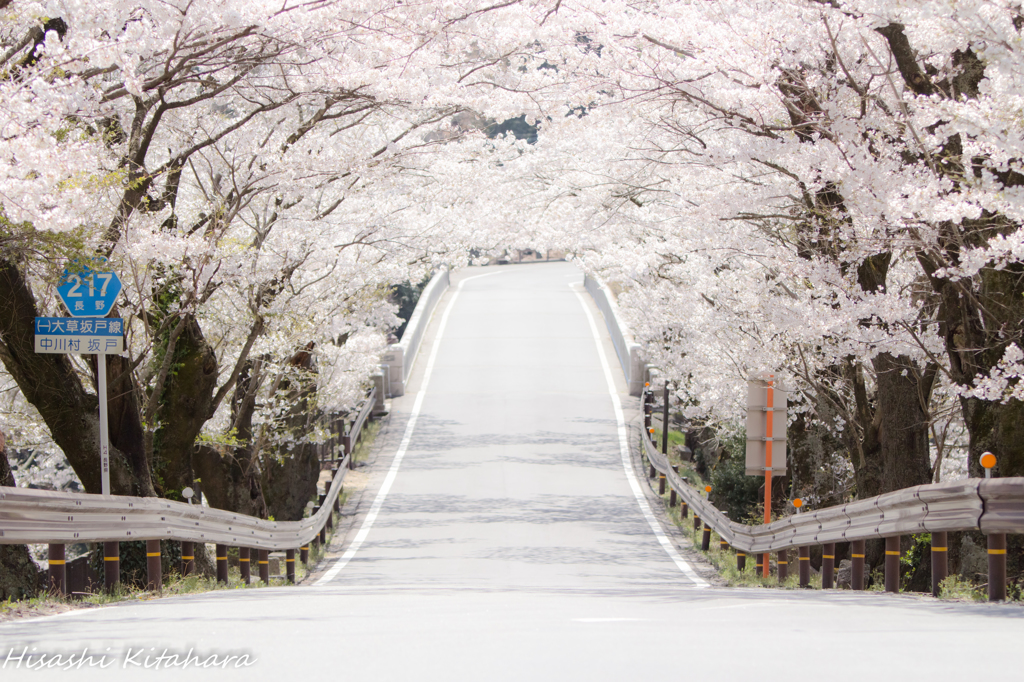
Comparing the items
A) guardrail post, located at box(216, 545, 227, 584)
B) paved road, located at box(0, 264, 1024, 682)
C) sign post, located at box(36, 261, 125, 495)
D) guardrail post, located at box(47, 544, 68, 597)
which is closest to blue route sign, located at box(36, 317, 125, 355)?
sign post, located at box(36, 261, 125, 495)

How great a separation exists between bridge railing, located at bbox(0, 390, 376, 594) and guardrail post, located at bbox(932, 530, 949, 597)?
702 cm

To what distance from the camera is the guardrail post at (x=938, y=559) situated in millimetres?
8258

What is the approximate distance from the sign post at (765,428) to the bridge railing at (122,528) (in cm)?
657

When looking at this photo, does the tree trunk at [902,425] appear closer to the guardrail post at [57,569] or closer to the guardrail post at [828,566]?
the guardrail post at [828,566]

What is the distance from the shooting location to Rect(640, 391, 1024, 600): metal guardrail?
745 cm

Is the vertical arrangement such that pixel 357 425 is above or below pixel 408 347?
below

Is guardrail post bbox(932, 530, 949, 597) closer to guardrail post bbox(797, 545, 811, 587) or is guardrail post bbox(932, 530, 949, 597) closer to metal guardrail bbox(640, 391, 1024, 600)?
metal guardrail bbox(640, 391, 1024, 600)

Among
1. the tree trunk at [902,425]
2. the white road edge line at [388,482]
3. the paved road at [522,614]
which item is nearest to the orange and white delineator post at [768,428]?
the paved road at [522,614]

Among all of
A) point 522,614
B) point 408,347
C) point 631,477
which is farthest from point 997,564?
point 408,347

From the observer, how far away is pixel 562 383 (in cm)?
3359

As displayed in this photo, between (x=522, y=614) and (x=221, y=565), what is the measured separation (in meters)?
5.59

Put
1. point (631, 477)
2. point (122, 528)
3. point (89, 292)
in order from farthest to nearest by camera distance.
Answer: point (631, 477)
point (89, 292)
point (122, 528)

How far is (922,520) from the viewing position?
8.30 meters

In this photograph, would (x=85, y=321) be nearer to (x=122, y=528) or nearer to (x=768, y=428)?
(x=122, y=528)
